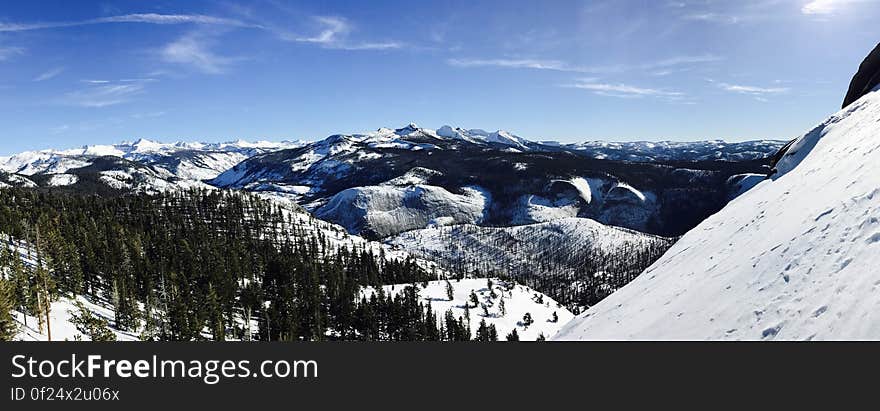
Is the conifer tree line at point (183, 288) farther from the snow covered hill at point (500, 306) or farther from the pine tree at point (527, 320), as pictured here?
the pine tree at point (527, 320)

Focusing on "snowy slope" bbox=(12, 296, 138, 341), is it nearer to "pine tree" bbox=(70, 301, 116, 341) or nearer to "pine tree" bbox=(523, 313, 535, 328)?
"pine tree" bbox=(70, 301, 116, 341)

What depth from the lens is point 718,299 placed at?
20.8 metres

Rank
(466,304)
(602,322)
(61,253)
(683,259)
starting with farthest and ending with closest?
(466,304)
(61,253)
(683,259)
(602,322)

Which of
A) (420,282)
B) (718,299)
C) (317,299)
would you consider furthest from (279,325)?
(718,299)

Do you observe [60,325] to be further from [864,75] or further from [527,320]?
[864,75]

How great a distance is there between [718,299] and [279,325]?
92.4 metres

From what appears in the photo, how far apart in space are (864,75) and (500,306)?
341 feet

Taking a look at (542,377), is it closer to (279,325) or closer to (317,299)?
(279,325)

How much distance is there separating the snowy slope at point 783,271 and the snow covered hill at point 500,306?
95446 millimetres

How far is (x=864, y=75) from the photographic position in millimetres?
65562

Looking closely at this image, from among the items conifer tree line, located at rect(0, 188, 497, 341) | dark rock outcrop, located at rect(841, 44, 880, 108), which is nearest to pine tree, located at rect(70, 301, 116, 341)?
conifer tree line, located at rect(0, 188, 497, 341)

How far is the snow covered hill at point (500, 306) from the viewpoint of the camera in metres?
133

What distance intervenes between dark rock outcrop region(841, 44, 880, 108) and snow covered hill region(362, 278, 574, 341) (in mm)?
82735

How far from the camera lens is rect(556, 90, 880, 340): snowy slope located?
1484cm
